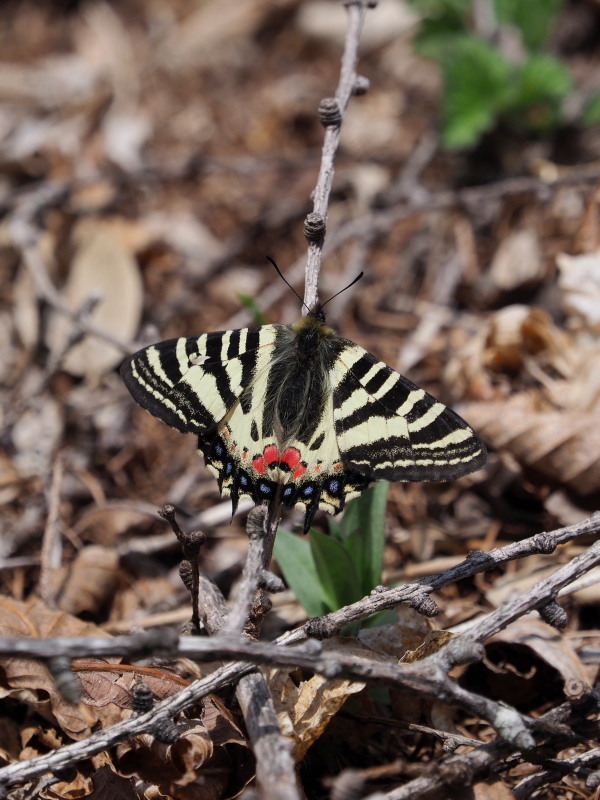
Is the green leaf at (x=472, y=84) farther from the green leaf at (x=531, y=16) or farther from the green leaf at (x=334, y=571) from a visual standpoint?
the green leaf at (x=334, y=571)

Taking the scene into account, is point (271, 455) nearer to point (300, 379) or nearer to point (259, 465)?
point (259, 465)

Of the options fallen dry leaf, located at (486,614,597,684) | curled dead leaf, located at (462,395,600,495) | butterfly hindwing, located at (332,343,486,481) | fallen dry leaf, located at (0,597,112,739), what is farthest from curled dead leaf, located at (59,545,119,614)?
curled dead leaf, located at (462,395,600,495)

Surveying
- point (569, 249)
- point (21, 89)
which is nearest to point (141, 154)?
point (21, 89)

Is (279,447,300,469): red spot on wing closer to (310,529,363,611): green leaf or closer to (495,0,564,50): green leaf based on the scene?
(310,529,363,611): green leaf

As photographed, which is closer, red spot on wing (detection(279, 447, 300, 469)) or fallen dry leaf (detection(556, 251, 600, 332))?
red spot on wing (detection(279, 447, 300, 469))

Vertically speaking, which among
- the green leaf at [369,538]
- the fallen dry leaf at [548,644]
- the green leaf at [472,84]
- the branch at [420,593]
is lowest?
A: the fallen dry leaf at [548,644]

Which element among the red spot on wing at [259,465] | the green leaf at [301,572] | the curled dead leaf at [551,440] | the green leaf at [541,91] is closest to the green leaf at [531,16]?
the green leaf at [541,91]
